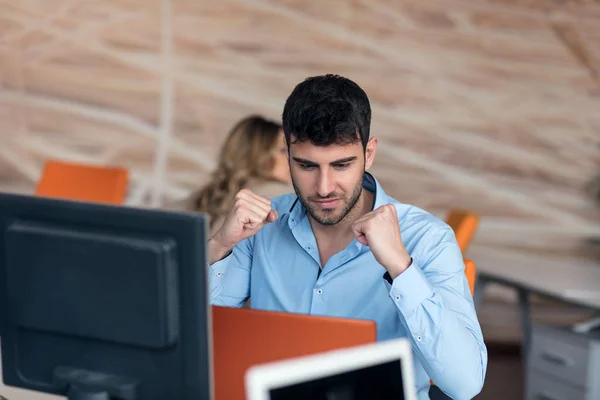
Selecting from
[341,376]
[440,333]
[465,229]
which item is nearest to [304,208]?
[440,333]

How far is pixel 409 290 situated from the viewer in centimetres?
166

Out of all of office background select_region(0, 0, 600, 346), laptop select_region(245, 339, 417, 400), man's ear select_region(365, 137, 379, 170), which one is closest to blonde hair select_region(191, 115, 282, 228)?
man's ear select_region(365, 137, 379, 170)

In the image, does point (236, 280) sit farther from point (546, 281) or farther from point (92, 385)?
point (546, 281)

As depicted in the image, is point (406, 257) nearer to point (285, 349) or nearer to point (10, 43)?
point (285, 349)

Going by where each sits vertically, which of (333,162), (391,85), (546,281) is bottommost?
(546,281)

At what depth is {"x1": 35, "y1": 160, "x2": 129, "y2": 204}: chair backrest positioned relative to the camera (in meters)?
3.96

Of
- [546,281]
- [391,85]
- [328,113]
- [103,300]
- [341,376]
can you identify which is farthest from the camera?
[391,85]

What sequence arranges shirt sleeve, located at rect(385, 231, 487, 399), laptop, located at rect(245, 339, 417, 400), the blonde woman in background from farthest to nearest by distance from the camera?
the blonde woman in background
shirt sleeve, located at rect(385, 231, 487, 399)
laptop, located at rect(245, 339, 417, 400)

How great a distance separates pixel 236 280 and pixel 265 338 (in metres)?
0.68

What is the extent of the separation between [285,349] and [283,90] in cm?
366

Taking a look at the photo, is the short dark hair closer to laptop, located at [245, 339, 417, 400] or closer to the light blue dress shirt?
the light blue dress shirt

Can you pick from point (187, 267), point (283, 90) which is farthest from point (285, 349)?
point (283, 90)

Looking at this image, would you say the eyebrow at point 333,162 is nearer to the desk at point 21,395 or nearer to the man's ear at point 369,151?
the man's ear at point 369,151

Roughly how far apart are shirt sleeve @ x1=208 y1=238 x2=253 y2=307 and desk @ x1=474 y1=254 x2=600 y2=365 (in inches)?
67.1
